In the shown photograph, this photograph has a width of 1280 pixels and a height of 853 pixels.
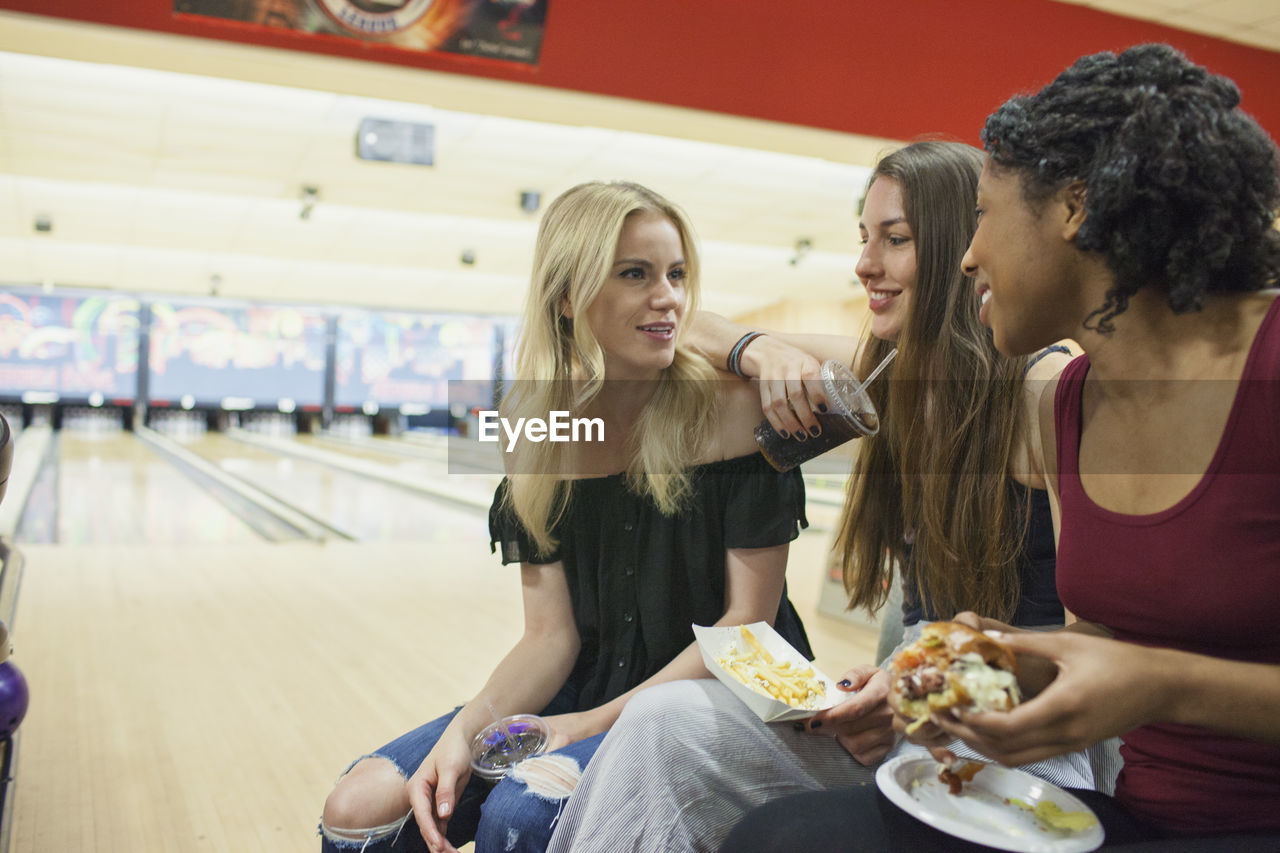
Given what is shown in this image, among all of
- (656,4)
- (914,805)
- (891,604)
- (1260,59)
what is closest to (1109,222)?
(914,805)

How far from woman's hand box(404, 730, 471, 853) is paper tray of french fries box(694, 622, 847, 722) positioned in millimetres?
384

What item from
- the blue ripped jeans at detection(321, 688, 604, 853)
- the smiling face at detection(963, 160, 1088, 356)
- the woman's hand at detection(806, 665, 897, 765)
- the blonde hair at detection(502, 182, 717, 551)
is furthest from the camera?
the blonde hair at detection(502, 182, 717, 551)

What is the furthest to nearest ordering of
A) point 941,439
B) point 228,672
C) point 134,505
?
point 134,505
point 228,672
point 941,439

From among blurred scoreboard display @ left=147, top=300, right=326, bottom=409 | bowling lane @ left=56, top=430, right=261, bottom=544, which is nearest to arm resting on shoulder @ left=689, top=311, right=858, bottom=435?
bowling lane @ left=56, top=430, right=261, bottom=544

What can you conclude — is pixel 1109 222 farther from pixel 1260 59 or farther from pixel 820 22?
pixel 1260 59

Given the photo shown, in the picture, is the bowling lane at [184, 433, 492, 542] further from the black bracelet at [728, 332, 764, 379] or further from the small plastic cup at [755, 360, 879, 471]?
the small plastic cup at [755, 360, 879, 471]

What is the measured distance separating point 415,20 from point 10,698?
2.28m

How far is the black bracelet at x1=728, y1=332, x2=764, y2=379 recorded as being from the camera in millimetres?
1508

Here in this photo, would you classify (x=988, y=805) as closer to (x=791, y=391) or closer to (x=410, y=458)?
(x=791, y=391)

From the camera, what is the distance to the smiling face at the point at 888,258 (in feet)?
4.48

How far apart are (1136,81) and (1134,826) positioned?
2.06 ft

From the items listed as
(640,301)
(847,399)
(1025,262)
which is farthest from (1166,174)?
(640,301)

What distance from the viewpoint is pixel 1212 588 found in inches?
31.0

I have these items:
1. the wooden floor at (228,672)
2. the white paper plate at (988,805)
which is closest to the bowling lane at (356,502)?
the wooden floor at (228,672)
